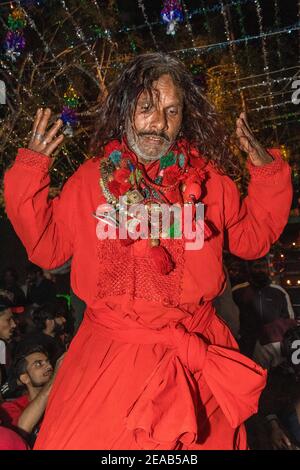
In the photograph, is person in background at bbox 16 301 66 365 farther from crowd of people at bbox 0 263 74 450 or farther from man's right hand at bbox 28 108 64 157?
man's right hand at bbox 28 108 64 157

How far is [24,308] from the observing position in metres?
7.07


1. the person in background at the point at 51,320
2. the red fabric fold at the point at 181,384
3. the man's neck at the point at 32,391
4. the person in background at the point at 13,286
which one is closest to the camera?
the red fabric fold at the point at 181,384

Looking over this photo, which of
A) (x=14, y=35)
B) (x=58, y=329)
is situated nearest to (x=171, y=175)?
(x=58, y=329)

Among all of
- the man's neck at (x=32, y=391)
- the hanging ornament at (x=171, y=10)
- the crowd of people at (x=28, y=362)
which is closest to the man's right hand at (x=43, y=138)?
the crowd of people at (x=28, y=362)

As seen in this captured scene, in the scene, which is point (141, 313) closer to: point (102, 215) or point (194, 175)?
point (102, 215)

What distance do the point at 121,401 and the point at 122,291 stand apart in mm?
415

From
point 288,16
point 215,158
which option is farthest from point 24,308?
point 288,16

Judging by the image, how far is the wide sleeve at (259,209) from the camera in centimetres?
222

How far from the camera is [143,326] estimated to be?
196 centimetres

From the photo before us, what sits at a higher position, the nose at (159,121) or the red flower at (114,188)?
the nose at (159,121)

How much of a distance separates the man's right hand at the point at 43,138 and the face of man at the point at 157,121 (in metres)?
0.40

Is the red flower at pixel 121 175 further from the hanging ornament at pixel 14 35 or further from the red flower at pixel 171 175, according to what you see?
the hanging ornament at pixel 14 35

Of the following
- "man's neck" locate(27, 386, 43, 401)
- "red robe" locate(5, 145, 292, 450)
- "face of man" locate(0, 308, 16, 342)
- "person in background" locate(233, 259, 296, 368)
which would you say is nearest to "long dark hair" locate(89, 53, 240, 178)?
"red robe" locate(5, 145, 292, 450)

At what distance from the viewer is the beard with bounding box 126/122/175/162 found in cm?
230
